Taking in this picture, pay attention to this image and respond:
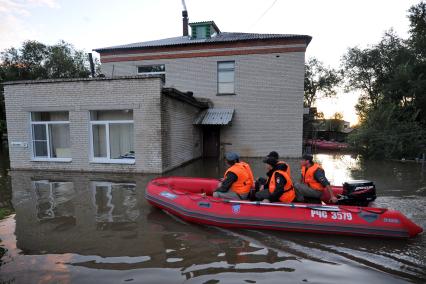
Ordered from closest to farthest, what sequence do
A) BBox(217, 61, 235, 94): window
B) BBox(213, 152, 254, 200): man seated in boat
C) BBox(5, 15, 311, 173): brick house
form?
BBox(213, 152, 254, 200): man seated in boat < BBox(5, 15, 311, 173): brick house < BBox(217, 61, 235, 94): window

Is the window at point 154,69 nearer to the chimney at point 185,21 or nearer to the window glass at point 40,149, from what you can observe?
the chimney at point 185,21

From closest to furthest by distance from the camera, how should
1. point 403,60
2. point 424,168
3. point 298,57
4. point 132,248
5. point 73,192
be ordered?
point 132,248 < point 73,192 < point 424,168 < point 298,57 < point 403,60

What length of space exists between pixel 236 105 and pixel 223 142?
214 centimetres

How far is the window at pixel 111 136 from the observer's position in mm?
11000

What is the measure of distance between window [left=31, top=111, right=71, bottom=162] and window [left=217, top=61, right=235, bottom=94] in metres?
8.01

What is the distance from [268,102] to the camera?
15711mm

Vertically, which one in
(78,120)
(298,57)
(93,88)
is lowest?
(78,120)

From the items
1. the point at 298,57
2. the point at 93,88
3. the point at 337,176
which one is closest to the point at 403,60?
the point at 298,57

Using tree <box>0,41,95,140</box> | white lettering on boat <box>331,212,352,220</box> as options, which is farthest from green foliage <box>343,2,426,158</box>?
tree <box>0,41,95,140</box>

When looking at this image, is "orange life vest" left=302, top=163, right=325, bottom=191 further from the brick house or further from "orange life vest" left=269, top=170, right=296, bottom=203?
the brick house

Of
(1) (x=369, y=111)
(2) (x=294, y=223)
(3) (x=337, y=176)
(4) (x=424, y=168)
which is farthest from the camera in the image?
(1) (x=369, y=111)

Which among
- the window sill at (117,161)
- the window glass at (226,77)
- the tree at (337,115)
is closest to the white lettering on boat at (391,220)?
the window sill at (117,161)

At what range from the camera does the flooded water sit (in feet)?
12.2

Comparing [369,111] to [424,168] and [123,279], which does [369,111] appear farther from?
[123,279]
